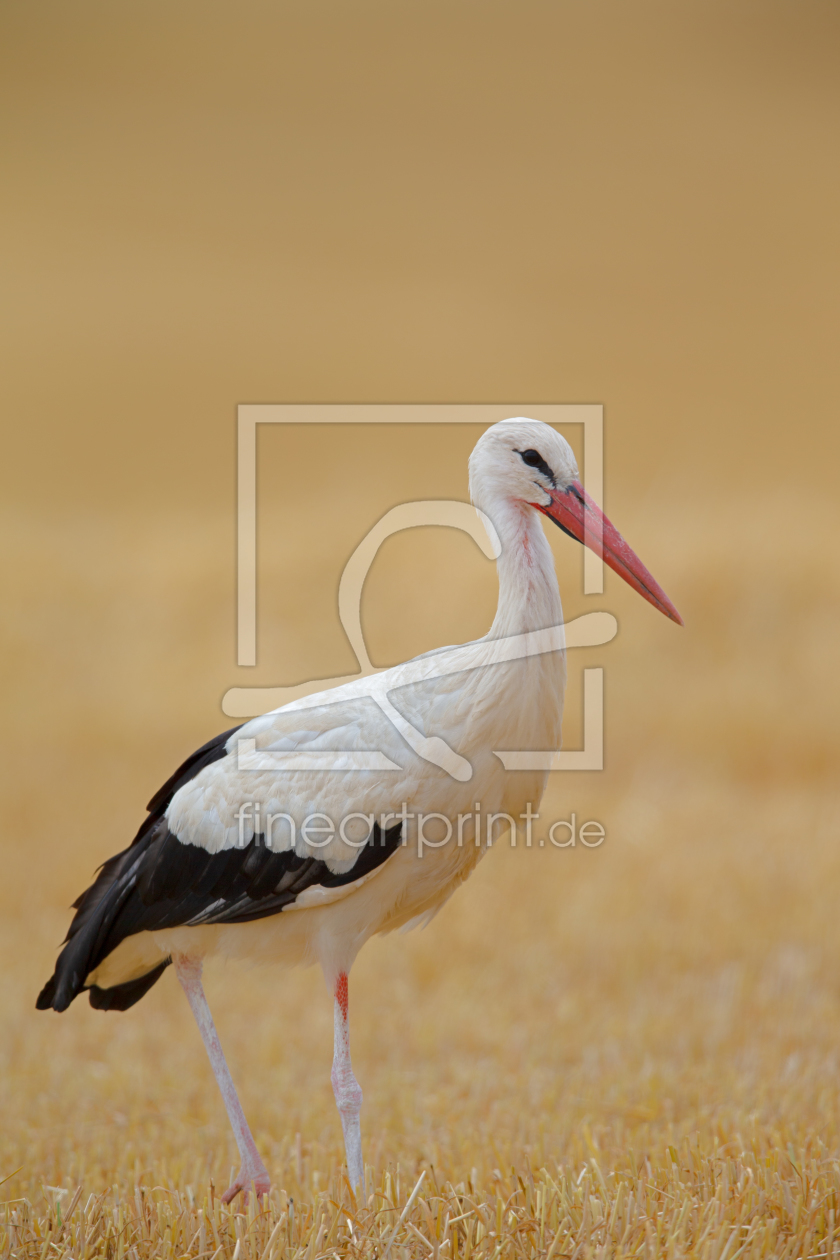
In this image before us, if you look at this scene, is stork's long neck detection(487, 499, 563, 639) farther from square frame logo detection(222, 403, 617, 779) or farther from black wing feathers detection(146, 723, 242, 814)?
black wing feathers detection(146, 723, 242, 814)

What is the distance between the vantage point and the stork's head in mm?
2760

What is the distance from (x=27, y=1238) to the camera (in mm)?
2748

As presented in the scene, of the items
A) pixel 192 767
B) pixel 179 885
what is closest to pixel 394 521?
pixel 192 767

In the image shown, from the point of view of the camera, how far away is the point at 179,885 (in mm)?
3029

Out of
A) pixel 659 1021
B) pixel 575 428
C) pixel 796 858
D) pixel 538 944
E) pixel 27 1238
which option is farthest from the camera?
pixel 575 428

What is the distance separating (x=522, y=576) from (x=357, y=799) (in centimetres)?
69

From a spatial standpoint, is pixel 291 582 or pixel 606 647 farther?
pixel 291 582

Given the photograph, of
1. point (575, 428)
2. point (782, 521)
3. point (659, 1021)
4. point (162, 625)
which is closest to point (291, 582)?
point (162, 625)

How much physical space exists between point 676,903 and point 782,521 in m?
4.67

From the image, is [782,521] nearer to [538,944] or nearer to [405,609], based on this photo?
[405,609]

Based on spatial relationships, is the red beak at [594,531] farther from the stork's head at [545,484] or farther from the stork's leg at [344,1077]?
the stork's leg at [344,1077]

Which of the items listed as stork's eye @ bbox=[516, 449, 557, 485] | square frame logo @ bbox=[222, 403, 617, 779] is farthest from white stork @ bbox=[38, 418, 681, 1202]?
square frame logo @ bbox=[222, 403, 617, 779]

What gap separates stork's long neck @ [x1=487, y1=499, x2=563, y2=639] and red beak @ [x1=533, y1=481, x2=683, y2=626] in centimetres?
7

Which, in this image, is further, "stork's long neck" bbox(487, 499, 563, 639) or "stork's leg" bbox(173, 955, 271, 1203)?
"stork's leg" bbox(173, 955, 271, 1203)
